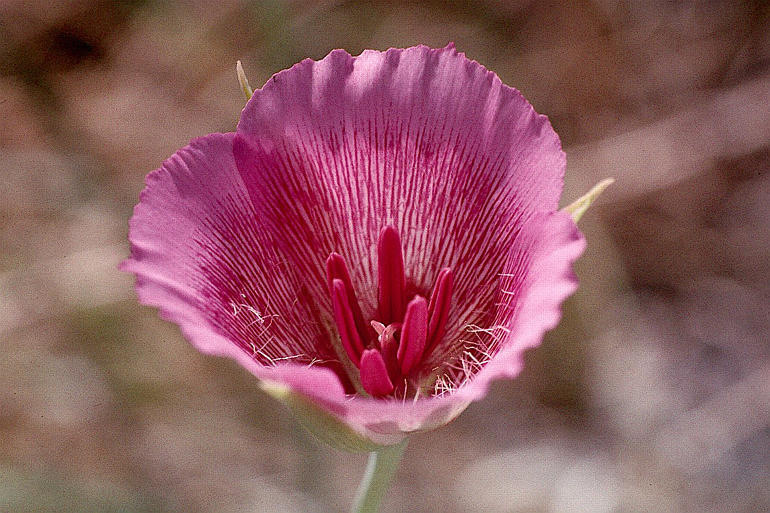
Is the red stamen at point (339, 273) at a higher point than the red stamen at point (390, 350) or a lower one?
higher

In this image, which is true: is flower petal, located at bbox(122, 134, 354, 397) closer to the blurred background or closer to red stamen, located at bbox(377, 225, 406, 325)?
red stamen, located at bbox(377, 225, 406, 325)

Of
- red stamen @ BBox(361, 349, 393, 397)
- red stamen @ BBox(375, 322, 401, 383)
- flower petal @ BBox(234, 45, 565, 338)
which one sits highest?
flower petal @ BBox(234, 45, 565, 338)

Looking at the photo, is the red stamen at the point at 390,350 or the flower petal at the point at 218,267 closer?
the flower petal at the point at 218,267

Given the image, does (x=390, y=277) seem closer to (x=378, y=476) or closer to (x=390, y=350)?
(x=390, y=350)

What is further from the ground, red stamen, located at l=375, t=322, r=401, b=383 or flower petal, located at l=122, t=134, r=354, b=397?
flower petal, located at l=122, t=134, r=354, b=397

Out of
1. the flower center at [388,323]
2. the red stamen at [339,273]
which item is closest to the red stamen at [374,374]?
the flower center at [388,323]

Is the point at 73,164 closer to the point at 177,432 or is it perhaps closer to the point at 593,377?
the point at 177,432

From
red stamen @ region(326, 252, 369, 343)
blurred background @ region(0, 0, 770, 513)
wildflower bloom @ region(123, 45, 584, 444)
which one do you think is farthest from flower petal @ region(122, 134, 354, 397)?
blurred background @ region(0, 0, 770, 513)

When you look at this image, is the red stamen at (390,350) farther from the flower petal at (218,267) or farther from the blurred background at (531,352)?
the blurred background at (531,352)
